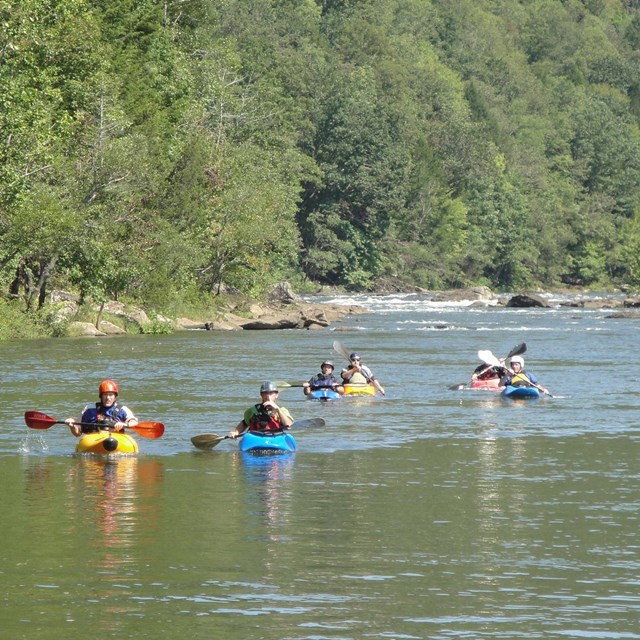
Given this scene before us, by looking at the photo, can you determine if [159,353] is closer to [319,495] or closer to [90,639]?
[319,495]

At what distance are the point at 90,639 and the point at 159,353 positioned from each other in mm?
33189

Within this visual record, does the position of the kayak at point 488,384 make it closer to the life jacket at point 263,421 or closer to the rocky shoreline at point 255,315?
the life jacket at point 263,421

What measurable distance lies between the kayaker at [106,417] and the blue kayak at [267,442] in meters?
1.68

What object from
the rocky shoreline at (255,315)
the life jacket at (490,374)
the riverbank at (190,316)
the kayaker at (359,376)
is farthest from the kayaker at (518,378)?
the rocky shoreline at (255,315)

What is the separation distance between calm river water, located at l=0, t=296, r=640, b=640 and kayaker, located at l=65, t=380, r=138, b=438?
0.55 m

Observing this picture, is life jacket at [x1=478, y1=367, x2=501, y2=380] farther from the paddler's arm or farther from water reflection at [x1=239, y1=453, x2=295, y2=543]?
water reflection at [x1=239, y1=453, x2=295, y2=543]

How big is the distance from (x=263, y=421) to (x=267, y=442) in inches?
13.8

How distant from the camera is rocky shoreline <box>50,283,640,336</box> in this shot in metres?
53.8

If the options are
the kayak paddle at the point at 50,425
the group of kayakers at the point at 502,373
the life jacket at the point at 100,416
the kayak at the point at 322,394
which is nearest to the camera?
the life jacket at the point at 100,416

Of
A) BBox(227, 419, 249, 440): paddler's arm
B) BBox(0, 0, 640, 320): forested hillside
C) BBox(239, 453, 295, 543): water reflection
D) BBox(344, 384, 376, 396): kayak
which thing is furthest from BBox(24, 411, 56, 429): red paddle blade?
BBox(0, 0, 640, 320): forested hillside

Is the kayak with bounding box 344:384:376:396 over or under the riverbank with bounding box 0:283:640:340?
under

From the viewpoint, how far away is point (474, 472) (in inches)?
800

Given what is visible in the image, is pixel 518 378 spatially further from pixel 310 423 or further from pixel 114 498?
pixel 114 498

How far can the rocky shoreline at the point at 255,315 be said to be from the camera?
176ft
